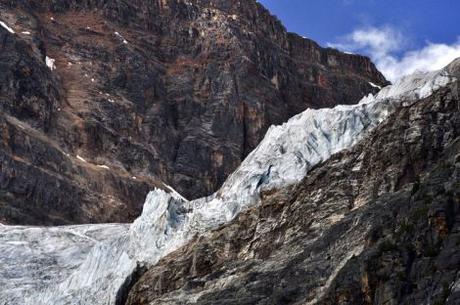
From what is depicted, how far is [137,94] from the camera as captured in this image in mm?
148875

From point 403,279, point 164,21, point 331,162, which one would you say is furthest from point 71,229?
point 164,21

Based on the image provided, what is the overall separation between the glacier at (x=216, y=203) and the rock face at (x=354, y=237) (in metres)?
3.45

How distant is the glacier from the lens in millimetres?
61219

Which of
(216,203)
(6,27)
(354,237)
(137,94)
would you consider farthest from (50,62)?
(354,237)

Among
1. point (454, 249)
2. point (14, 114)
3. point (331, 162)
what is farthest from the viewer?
point (14, 114)

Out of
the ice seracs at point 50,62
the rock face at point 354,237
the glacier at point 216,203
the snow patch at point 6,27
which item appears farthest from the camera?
the ice seracs at point 50,62

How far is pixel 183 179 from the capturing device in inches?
5305

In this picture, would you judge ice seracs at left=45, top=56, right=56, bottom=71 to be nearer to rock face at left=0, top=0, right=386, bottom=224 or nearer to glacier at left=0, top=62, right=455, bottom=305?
rock face at left=0, top=0, right=386, bottom=224

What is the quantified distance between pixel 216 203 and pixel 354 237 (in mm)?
22435

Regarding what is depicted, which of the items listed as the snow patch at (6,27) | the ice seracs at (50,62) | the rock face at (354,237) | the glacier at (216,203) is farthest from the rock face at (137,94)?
the rock face at (354,237)

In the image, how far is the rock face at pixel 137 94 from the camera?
11806 centimetres

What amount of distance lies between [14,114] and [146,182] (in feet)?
59.3

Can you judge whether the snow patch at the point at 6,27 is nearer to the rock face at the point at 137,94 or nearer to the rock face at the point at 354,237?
the rock face at the point at 137,94

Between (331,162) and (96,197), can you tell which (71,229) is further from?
(331,162)
